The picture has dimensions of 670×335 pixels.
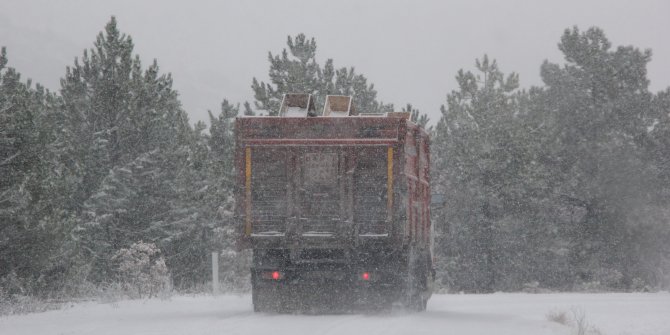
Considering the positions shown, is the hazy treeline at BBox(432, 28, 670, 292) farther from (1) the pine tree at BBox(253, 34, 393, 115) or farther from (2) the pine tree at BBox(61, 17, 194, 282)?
(2) the pine tree at BBox(61, 17, 194, 282)

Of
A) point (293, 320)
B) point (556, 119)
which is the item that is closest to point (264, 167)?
point (293, 320)

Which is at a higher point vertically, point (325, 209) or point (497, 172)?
point (497, 172)

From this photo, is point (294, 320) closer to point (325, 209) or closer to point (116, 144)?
point (325, 209)

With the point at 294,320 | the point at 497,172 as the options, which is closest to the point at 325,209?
the point at 294,320

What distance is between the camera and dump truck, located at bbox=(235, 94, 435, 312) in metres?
13.1

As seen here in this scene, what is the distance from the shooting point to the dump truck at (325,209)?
13102 mm

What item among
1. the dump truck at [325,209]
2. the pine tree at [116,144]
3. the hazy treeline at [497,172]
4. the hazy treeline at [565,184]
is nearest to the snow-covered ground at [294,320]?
the dump truck at [325,209]

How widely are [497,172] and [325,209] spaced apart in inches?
1262

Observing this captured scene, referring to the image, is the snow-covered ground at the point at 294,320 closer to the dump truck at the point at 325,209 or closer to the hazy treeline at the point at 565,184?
the dump truck at the point at 325,209

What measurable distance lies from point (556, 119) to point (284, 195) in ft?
117

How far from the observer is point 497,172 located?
44.1 meters

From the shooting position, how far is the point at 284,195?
13.2 meters

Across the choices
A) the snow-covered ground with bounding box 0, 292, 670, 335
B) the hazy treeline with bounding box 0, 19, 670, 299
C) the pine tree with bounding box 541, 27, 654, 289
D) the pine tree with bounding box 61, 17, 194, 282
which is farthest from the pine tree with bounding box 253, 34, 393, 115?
the snow-covered ground with bounding box 0, 292, 670, 335

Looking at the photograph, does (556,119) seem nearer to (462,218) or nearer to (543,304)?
(462,218)
